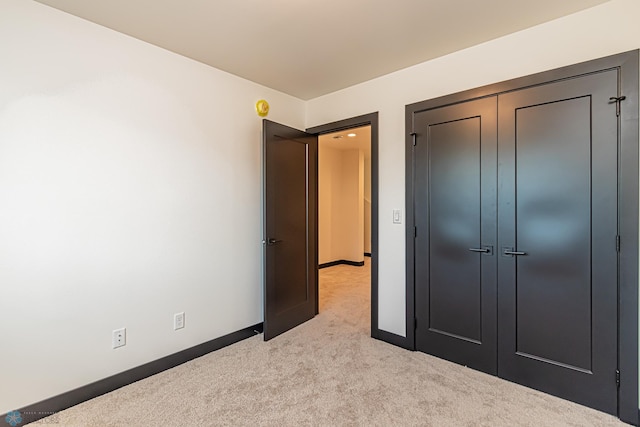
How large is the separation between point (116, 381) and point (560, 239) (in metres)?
3.12

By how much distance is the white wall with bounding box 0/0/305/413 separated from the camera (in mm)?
1756

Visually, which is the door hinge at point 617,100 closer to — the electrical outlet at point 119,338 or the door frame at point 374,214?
the door frame at point 374,214

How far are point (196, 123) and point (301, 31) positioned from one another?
44.4 inches

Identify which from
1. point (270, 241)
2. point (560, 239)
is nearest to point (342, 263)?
point (270, 241)

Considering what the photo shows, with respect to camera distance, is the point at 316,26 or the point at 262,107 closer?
the point at 316,26

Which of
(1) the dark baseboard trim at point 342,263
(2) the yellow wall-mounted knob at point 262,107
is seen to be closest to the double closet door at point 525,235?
(2) the yellow wall-mounted knob at point 262,107

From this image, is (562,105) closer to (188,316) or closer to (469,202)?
(469,202)

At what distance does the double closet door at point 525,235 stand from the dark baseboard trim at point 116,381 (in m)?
1.77

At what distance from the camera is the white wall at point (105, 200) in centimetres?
176

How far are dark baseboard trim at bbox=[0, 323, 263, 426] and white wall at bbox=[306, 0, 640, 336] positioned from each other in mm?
1516

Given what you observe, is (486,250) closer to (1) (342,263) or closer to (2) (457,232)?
(2) (457,232)

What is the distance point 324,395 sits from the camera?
2.03m

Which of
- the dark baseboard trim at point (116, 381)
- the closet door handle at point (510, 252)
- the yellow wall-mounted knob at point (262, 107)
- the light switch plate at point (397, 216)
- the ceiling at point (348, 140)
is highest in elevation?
the ceiling at point (348, 140)

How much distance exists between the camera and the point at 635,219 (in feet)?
5.69
